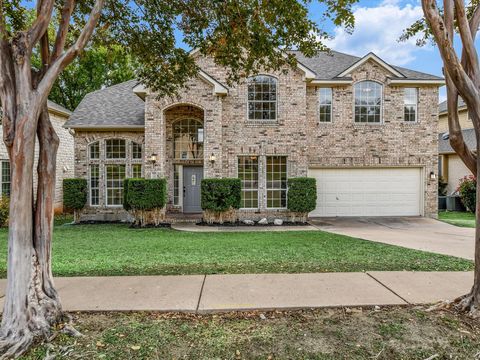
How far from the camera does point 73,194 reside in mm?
12352

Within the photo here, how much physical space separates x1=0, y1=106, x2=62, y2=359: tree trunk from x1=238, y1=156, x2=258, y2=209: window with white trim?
9.46m

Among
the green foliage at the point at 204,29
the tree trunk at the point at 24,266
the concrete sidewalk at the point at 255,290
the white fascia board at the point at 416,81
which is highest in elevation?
the white fascia board at the point at 416,81

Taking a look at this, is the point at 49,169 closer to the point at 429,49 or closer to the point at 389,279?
the point at 389,279

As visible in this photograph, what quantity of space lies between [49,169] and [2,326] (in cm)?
159

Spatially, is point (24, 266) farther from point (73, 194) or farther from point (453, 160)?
point (453, 160)

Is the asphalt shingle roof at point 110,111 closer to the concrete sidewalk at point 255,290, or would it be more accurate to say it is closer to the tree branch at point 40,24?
the concrete sidewalk at point 255,290

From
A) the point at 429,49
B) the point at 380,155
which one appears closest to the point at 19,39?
the point at 429,49

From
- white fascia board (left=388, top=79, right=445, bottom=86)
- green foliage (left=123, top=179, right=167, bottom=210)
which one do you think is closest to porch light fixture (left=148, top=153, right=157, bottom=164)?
green foliage (left=123, top=179, right=167, bottom=210)

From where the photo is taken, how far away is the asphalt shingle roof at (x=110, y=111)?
12805 mm

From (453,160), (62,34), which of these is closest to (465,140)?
(453,160)

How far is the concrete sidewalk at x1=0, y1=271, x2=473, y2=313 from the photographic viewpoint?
3.80 metres

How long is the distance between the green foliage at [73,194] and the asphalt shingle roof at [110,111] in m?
2.37

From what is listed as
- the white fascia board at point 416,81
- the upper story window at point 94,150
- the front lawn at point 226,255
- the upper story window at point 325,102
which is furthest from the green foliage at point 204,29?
the white fascia board at point 416,81

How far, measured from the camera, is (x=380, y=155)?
42.8ft
